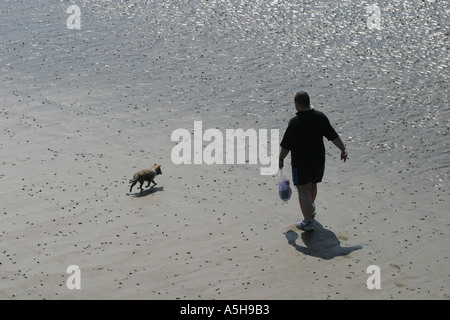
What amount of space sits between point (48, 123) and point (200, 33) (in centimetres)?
692

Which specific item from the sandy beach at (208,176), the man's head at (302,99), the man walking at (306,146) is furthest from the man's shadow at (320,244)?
the man's head at (302,99)

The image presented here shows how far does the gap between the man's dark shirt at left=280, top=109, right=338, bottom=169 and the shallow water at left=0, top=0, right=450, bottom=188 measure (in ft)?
8.26

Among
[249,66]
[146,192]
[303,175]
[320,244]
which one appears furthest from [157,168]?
[249,66]

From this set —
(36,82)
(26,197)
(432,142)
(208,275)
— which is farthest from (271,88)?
(208,275)

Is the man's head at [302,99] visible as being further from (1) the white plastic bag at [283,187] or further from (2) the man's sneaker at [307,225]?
(2) the man's sneaker at [307,225]

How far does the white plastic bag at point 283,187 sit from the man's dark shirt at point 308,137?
0.35m

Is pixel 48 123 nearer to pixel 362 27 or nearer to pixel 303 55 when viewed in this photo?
pixel 303 55

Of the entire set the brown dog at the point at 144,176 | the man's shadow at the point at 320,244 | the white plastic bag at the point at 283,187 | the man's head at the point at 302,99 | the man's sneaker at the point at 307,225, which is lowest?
the man's shadow at the point at 320,244

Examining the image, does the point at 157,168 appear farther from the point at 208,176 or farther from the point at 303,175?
the point at 303,175

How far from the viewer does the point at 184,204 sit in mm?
12492

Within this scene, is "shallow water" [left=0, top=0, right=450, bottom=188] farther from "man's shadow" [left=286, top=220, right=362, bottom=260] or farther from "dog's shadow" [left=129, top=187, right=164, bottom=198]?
"dog's shadow" [left=129, top=187, right=164, bottom=198]

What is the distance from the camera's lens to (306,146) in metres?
11.5

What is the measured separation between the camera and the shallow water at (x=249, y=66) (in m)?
15.8

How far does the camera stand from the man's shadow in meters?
10.9
